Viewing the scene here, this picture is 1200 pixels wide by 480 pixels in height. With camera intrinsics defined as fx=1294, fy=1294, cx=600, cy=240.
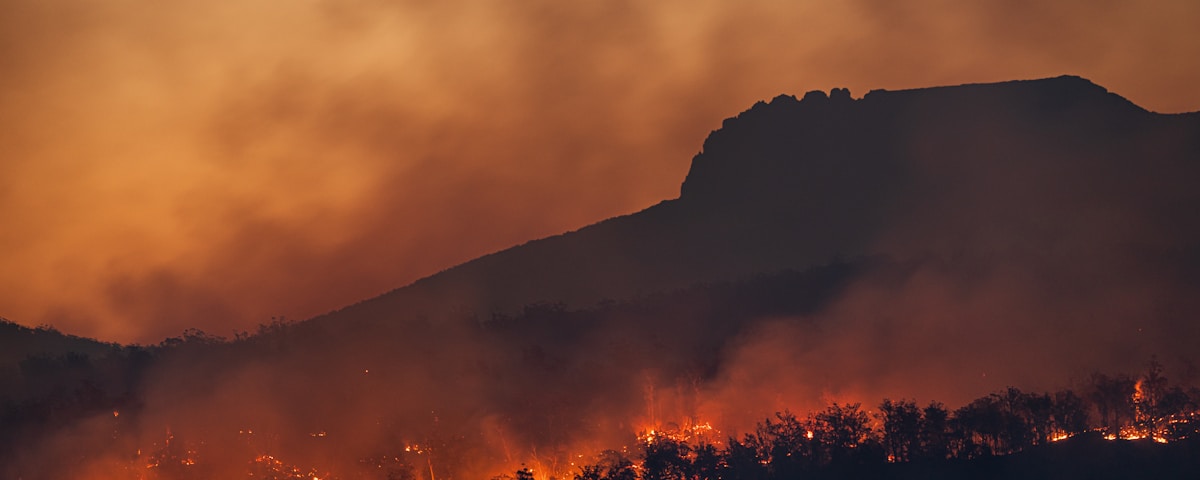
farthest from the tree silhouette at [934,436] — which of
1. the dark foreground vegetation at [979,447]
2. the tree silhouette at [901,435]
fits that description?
the tree silhouette at [901,435]

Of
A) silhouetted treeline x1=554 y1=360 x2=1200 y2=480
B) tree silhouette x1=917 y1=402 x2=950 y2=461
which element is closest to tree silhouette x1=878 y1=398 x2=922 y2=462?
silhouetted treeline x1=554 y1=360 x2=1200 y2=480

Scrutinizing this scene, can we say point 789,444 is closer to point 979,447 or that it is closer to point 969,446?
point 969,446

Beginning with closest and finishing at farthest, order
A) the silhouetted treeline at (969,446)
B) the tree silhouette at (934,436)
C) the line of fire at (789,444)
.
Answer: the silhouetted treeline at (969,446), the tree silhouette at (934,436), the line of fire at (789,444)

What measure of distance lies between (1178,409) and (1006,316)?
232 ft

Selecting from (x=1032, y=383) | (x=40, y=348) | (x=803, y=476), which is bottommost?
(x=803, y=476)

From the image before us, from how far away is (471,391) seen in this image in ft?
479

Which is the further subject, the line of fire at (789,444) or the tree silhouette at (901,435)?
the tree silhouette at (901,435)

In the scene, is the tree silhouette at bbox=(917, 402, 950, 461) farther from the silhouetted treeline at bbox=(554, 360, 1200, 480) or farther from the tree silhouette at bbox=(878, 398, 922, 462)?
the tree silhouette at bbox=(878, 398, 922, 462)

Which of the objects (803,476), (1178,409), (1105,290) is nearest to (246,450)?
(803,476)

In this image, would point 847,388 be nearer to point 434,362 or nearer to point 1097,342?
point 1097,342

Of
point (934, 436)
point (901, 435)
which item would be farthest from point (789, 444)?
point (934, 436)

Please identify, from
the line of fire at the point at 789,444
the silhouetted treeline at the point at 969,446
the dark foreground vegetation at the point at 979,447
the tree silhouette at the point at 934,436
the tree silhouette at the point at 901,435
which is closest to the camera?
the dark foreground vegetation at the point at 979,447

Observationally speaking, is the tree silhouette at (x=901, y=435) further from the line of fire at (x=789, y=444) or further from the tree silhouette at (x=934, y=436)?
the tree silhouette at (x=934, y=436)

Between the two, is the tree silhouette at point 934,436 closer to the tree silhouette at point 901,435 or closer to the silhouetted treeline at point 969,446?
the silhouetted treeline at point 969,446
